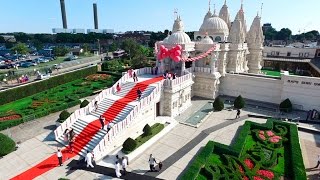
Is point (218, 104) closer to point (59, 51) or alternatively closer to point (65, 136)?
point (65, 136)

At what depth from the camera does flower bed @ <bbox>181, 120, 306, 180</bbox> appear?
62.7 ft

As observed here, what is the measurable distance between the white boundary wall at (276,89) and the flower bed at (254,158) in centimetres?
953

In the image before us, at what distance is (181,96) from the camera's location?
3353cm

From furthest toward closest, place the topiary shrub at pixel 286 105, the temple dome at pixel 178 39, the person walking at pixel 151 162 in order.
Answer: the temple dome at pixel 178 39, the topiary shrub at pixel 286 105, the person walking at pixel 151 162

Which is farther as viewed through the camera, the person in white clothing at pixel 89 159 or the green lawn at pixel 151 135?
the green lawn at pixel 151 135

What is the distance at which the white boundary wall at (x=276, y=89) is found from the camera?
3306cm

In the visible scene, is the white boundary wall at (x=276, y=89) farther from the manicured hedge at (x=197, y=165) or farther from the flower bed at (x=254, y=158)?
the manicured hedge at (x=197, y=165)

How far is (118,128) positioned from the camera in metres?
23.9

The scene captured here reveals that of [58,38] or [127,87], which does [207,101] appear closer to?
[127,87]

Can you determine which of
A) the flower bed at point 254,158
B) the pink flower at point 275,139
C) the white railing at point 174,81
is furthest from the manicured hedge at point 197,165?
the white railing at point 174,81

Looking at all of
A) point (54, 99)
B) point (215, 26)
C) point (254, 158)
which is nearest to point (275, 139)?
point (254, 158)

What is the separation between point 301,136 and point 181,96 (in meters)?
15.9

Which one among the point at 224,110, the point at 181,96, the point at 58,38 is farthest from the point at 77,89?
the point at 58,38

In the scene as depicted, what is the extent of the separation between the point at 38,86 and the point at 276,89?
140 ft
